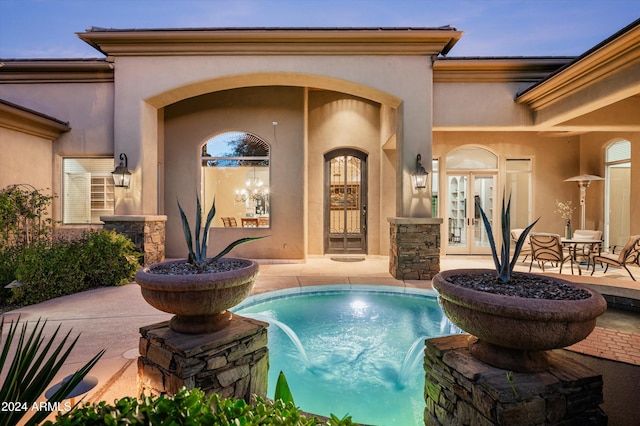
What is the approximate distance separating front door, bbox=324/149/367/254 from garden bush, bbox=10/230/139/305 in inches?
196

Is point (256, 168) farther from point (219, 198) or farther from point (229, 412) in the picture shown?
point (229, 412)

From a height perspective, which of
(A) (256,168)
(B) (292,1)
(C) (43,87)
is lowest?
(A) (256,168)

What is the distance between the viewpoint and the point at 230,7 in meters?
60.7

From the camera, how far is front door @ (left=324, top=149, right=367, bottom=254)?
9.27m

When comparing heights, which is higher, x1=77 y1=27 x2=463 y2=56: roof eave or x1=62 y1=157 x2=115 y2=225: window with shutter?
x1=77 y1=27 x2=463 y2=56: roof eave

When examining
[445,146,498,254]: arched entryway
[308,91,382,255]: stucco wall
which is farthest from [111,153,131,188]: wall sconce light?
[445,146,498,254]: arched entryway

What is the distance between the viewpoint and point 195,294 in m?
2.24

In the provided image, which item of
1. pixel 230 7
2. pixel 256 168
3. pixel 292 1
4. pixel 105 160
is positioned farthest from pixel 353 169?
pixel 292 1

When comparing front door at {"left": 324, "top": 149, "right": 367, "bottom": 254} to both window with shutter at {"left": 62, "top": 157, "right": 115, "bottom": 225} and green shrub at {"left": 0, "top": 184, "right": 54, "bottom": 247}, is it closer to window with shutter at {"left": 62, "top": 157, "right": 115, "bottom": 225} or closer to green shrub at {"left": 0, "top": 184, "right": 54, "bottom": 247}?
window with shutter at {"left": 62, "top": 157, "right": 115, "bottom": 225}

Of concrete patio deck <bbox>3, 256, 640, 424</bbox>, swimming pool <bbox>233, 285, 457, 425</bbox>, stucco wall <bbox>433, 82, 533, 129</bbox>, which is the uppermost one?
stucco wall <bbox>433, 82, 533, 129</bbox>

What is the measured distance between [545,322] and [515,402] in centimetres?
42

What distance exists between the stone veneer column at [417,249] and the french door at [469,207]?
10.5 ft

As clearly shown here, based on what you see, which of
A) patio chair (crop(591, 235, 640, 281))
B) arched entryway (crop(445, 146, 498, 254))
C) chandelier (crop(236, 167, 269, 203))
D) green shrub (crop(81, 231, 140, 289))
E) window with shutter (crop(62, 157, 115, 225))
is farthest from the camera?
arched entryway (crop(445, 146, 498, 254))

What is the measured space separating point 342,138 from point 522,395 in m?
8.02
